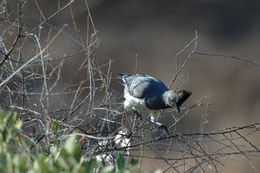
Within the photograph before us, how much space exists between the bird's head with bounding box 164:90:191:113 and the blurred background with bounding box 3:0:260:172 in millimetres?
6592

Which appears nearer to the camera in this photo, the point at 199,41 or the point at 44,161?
the point at 44,161

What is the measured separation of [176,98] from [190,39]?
8.78 m

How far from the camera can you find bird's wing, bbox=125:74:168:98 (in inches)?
231

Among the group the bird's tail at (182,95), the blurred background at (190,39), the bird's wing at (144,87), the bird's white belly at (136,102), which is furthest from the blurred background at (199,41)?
the bird's tail at (182,95)

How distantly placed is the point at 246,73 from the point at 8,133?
10.9m

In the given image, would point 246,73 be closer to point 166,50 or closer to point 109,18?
point 166,50

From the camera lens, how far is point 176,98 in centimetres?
509

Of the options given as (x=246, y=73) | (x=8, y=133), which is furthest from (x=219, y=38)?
(x=8, y=133)

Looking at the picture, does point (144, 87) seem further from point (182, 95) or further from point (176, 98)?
point (182, 95)

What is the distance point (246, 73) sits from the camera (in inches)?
513

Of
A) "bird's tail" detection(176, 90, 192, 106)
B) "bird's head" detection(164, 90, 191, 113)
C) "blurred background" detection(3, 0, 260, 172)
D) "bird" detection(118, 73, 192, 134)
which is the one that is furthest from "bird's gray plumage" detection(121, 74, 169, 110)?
"blurred background" detection(3, 0, 260, 172)

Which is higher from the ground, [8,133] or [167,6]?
[167,6]

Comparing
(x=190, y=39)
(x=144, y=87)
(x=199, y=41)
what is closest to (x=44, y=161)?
(x=144, y=87)

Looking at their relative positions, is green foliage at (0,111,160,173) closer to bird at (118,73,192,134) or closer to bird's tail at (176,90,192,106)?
bird's tail at (176,90,192,106)
